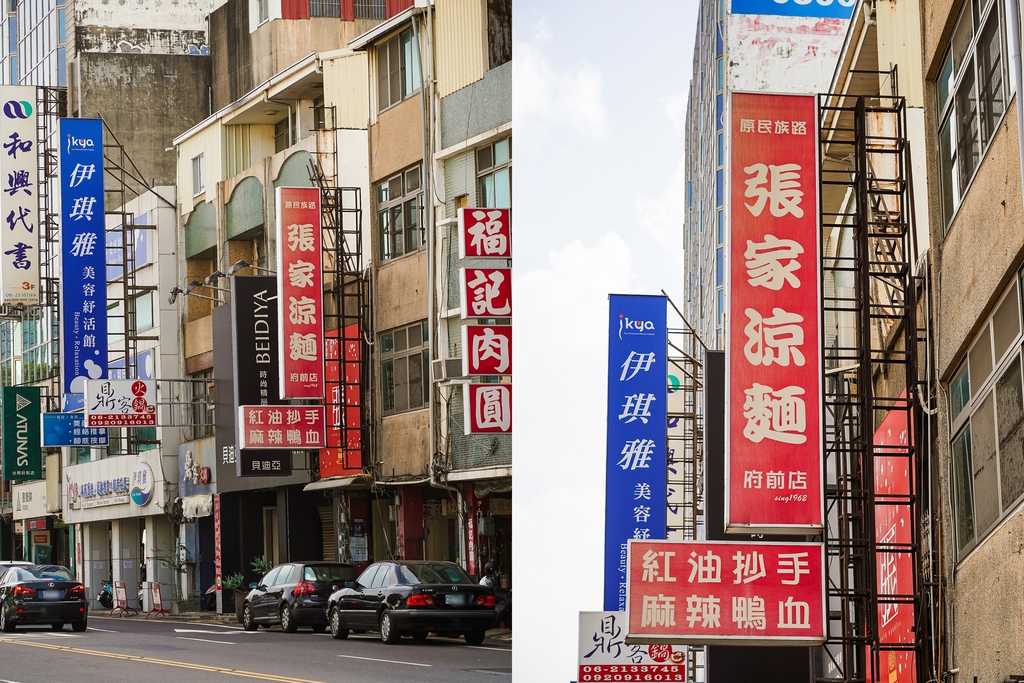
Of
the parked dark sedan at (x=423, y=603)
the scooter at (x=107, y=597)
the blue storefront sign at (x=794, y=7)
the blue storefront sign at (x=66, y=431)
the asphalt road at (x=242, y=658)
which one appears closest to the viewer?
the asphalt road at (x=242, y=658)

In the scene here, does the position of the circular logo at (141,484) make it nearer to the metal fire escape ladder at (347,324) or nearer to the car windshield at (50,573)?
the metal fire escape ladder at (347,324)

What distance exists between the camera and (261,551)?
4103 centimetres

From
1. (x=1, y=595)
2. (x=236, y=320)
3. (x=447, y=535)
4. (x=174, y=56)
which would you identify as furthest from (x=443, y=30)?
(x=174, y=56)

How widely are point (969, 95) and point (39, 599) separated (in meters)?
23.6

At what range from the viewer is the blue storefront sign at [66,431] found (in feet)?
139

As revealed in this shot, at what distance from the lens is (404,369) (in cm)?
3341

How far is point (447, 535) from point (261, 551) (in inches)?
349

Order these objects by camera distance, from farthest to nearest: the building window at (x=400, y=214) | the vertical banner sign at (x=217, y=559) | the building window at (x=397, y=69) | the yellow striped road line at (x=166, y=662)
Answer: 1. the vertical banner sign at (x=217, y=559)
2. the building window at (x=397, y=69)
3. the building window at (x=400, y=214)
4. the yellow striped road line at (x=166, y=662)

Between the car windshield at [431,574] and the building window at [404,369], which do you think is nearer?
the car windshield at [431,574]

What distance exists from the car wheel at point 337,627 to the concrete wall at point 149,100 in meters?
26.4

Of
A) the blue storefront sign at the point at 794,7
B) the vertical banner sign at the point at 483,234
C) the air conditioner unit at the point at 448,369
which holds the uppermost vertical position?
the blue storefront sign at the point at 794,7

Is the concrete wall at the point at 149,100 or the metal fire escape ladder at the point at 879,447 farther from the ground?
the concrete wall at the point at 149,100

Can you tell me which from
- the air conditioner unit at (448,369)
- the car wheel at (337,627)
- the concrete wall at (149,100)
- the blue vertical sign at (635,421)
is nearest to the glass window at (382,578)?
the car wheel at (337,627)

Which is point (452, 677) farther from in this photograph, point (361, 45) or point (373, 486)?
point (361, 45)
